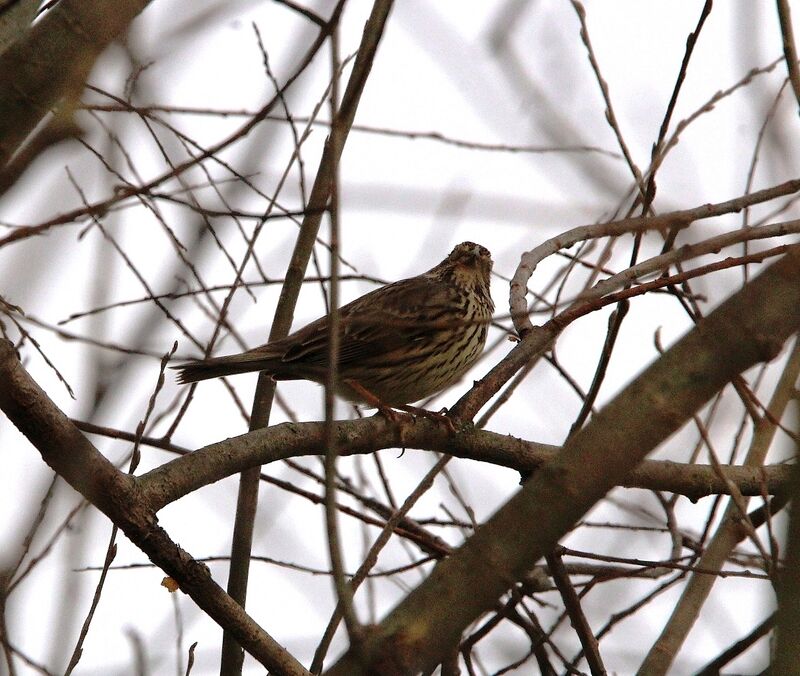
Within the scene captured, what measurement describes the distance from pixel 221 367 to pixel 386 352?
121 cm

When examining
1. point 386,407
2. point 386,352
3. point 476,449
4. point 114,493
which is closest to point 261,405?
point 386,407

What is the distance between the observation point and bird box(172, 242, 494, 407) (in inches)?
268

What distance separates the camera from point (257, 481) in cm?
596

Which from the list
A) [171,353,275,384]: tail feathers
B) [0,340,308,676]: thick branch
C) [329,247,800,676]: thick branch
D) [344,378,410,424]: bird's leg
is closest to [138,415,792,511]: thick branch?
[0,340,308,676]: thick branch

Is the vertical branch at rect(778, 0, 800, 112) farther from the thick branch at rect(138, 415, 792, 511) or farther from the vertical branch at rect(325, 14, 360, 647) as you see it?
the vertical branch at rect(325, 14, 360, 647)

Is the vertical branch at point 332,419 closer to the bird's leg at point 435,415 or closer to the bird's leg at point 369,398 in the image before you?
the bird's leg at point 435,415

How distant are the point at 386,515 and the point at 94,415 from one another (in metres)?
3.02

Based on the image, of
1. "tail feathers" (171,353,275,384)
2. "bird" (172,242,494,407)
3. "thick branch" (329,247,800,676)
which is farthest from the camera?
"bird" (172,242,494,407)

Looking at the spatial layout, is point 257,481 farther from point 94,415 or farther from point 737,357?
point 737,357

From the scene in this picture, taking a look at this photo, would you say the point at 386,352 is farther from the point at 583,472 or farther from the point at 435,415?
the point at 583,472

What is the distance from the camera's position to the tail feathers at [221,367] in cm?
643

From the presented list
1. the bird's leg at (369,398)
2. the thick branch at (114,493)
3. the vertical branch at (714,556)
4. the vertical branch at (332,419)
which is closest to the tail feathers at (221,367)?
the bird's leg at (369,398)

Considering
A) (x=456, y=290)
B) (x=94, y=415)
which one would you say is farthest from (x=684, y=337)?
(x=456, y=290)

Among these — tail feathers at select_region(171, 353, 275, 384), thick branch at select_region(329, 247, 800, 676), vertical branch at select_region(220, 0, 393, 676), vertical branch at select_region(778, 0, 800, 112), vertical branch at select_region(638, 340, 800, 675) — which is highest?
tail feathers at select_region(171, 353, 275, 384)
